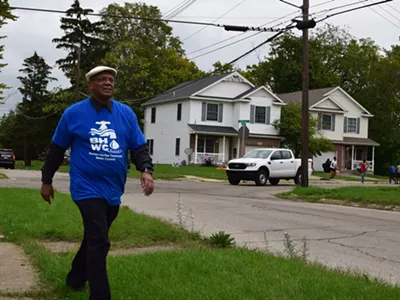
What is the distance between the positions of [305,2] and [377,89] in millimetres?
39207

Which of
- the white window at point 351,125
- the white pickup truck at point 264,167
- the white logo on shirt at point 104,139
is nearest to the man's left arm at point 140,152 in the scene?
the white logo on shirt at point 104,139

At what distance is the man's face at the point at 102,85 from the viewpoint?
5.09m

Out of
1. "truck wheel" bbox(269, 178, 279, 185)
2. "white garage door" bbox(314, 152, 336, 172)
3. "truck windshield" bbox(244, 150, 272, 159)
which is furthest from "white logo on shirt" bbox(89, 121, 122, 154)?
"white garage door" bbox(314, 152, 336, 172)

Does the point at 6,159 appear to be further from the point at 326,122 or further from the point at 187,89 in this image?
the point at 326,122

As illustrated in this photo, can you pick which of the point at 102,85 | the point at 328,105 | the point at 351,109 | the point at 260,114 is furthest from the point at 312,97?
the point at 102,85

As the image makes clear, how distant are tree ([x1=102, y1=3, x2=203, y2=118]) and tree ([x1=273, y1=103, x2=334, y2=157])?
49.1 feet

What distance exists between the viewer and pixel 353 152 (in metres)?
56.0

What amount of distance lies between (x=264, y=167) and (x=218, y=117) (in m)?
20.7

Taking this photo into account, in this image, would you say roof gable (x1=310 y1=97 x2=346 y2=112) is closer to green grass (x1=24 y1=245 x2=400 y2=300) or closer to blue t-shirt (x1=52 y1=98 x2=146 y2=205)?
green grass (x1=24 y1=245 x2=400 y2=300)

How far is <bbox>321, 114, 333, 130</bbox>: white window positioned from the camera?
54375 mm

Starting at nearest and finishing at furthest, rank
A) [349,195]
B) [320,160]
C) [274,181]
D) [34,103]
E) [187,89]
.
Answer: [349,195] < [274,181] < [187,89] < [320,160] < [34,103]

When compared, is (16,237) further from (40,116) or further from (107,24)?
(107,24)

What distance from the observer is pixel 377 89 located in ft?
200

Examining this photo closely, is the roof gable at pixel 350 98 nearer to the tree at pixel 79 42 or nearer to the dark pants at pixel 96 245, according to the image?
the tree at pixel 79 42
